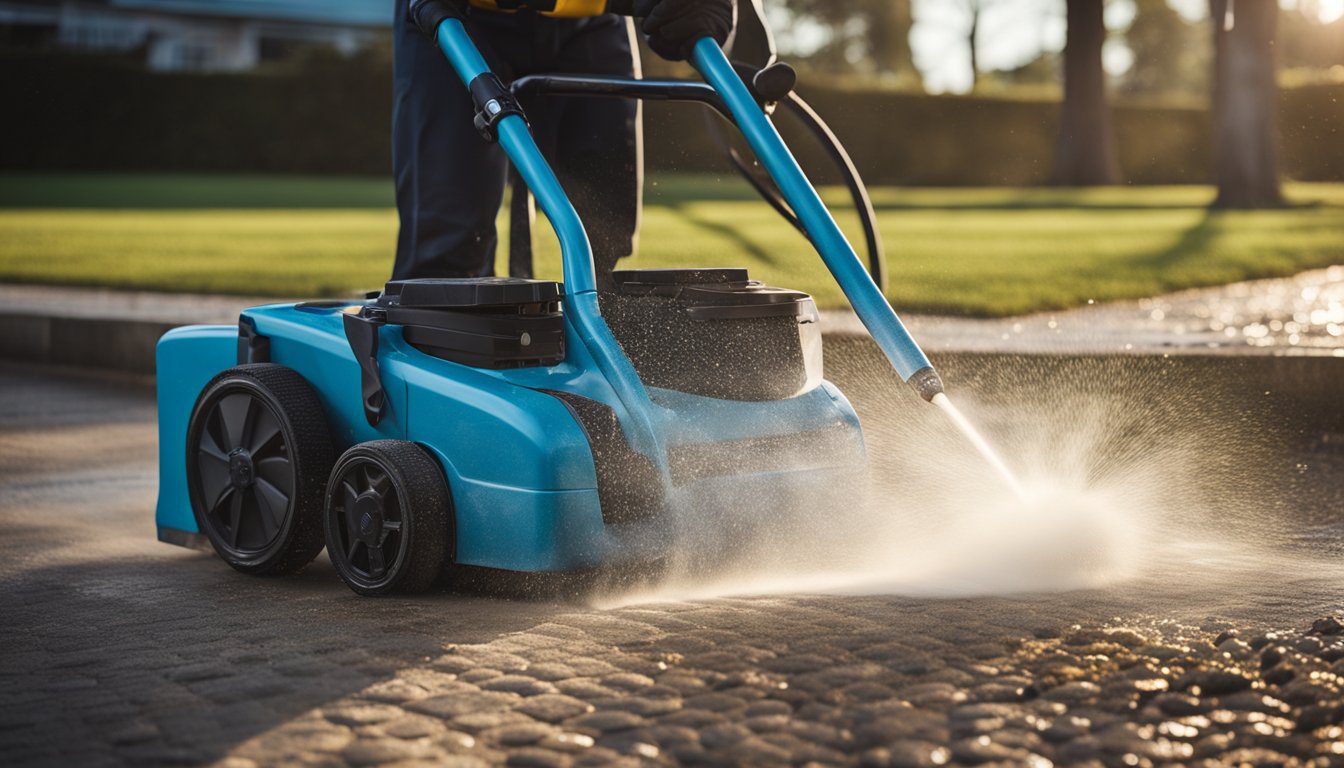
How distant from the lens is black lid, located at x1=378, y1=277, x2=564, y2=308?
3752mm

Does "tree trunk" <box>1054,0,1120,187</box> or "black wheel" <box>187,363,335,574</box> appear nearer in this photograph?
"black wheel" <box>187,363,335,574</box>

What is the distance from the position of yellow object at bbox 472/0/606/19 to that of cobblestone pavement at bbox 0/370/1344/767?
1.37 meters

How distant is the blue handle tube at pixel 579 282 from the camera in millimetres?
3678

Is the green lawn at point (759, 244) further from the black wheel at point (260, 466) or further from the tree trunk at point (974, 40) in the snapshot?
the tree trunk at point (974, 40)

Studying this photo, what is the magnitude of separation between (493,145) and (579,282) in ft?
2.66

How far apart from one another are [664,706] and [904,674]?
43 cm

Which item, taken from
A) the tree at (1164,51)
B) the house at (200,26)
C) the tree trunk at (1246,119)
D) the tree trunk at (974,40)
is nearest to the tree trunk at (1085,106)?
the tree trunk at (1246,119)

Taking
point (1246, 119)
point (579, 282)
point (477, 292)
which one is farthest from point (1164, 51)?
point (477, 292)

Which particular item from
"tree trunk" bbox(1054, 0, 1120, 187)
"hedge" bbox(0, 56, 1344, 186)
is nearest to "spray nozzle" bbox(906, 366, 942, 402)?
"hedge" bbox(0, 56, 1344, 186)

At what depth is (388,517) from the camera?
375cm

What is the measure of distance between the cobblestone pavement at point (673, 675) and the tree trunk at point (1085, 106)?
2653 centimetres

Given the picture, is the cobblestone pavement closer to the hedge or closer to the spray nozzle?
the spray nozzle

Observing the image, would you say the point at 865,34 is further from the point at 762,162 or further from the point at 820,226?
the point at 820,226

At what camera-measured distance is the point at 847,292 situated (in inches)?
146
